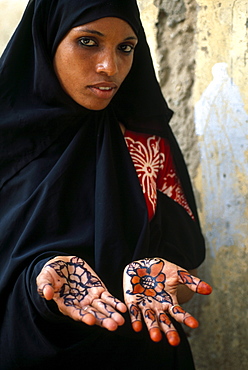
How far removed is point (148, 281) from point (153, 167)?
445 mm

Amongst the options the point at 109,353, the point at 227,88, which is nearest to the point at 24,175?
the point at 109,353

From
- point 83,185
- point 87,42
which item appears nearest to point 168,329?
point 83,185

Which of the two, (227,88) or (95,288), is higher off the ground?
(227,88)

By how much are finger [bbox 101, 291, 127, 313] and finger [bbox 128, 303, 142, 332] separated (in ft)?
0.10

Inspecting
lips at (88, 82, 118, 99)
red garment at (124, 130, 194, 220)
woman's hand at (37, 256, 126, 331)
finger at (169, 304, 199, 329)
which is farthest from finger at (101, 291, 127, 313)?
lips at (88, 82, 118, 99)

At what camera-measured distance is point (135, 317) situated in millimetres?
886

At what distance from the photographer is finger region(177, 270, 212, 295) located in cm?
90

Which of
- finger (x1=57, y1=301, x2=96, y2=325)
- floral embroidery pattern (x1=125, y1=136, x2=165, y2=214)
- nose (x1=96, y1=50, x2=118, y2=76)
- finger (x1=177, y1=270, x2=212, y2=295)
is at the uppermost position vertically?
nose (x1=96, y1=50, x2=118, y2=76)

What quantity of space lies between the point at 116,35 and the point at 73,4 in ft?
0.43

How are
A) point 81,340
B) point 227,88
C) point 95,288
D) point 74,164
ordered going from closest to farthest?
point 95,288 → point 81,340 → point 74,164 → point 227,88

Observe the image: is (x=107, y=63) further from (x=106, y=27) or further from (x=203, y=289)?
(x=203, y=289)

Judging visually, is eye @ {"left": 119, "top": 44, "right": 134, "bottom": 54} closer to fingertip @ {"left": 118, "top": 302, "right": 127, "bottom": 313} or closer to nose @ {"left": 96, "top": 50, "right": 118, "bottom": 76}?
nose @ {"left": 96, "top": 50, "right": 118, "bottom": 76}

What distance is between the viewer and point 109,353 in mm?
1142

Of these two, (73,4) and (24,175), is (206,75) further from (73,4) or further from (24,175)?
(24,175)
